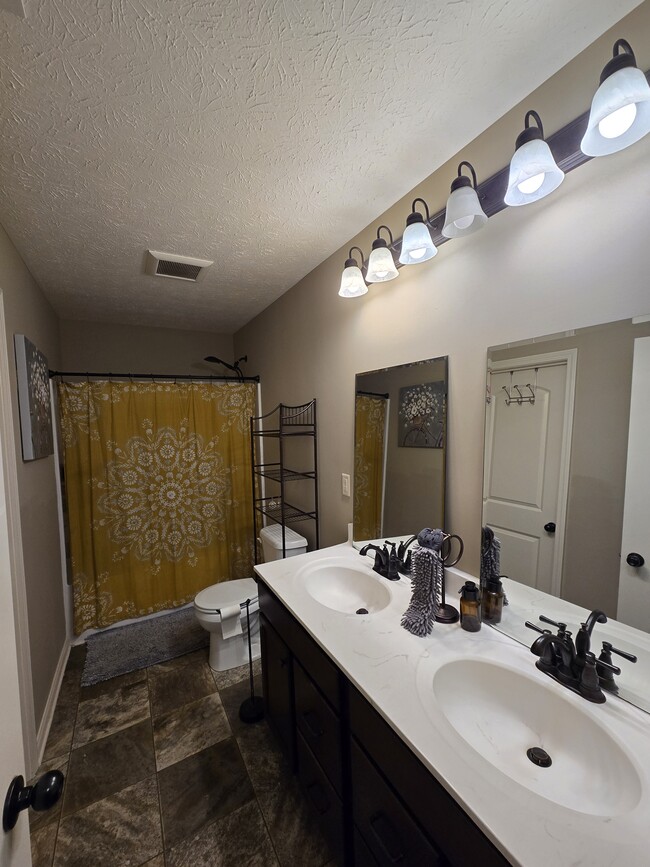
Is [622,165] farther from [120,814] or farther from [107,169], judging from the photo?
[120,814]

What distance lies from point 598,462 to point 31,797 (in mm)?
1295

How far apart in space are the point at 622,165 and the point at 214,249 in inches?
64.2

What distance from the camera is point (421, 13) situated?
30.7 inches

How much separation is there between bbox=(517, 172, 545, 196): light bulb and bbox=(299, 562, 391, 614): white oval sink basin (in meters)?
1.35

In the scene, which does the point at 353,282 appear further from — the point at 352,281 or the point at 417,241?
the point at 417,241

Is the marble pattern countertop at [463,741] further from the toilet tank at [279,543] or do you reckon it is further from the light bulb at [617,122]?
the light bulb at [617,122]

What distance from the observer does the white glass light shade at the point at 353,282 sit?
4.88 ft

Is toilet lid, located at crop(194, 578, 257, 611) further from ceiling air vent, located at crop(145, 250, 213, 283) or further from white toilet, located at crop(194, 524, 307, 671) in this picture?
ceiling air vent, located at crop(145, 250, 213, 283)

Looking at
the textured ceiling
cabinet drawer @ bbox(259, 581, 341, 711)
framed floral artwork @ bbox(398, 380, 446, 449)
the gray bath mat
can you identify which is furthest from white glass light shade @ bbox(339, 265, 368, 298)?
the gray bath mat

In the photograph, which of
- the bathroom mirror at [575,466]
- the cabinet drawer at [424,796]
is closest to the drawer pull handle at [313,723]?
the cabinet drawer at [424,796]

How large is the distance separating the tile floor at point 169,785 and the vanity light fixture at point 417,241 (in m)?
2.08

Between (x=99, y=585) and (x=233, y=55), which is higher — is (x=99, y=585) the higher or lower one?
the lower one

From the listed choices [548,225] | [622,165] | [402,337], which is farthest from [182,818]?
[622,165]

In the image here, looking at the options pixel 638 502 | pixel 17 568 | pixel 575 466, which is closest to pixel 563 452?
pixel 575 466
